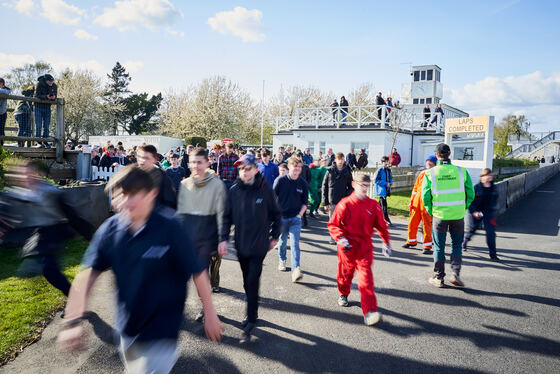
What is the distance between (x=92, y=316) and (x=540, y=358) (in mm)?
5050

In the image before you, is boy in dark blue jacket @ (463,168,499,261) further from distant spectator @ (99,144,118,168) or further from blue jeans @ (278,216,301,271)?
distant spectator @ (99,144,118,168)

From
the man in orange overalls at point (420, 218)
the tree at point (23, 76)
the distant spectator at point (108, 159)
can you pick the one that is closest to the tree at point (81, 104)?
the tree at point (23, 76)

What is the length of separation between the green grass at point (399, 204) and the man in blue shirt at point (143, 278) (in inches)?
411

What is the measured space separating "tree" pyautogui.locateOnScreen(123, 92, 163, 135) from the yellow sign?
155 ft

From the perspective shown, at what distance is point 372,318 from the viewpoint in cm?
423

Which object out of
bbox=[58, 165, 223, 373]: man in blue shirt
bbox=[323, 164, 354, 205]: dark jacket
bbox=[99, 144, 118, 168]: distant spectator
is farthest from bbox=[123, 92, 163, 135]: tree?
bbox=[58, 165, 223, 373]: man in blue shirt

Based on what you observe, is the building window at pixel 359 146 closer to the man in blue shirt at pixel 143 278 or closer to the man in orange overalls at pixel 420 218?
the man in orange overalls at pixel 420 218

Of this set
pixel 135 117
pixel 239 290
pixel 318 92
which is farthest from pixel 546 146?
pixel 239 290

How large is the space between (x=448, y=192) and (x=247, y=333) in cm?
375

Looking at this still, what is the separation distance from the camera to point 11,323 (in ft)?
13.3

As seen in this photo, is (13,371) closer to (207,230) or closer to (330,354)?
(207,230)

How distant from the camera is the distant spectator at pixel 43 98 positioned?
985 cm

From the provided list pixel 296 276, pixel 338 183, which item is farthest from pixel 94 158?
pixel 296 276

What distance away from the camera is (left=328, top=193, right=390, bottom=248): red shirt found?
4.57m
